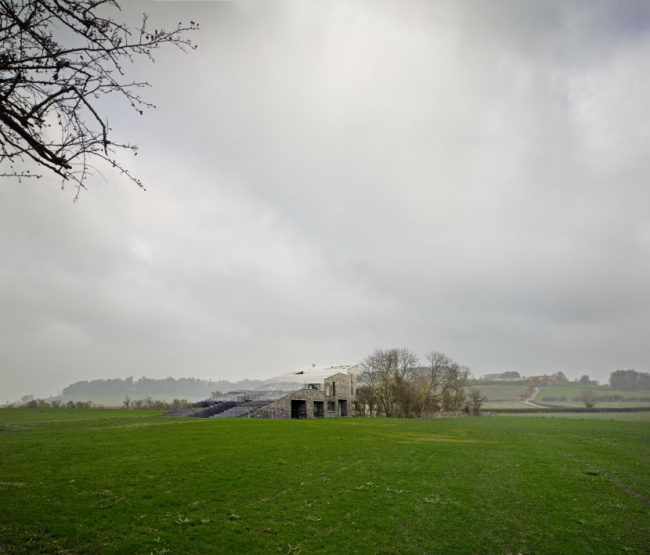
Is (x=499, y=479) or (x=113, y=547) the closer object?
(x=113, y=547)

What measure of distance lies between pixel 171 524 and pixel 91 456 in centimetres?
1069

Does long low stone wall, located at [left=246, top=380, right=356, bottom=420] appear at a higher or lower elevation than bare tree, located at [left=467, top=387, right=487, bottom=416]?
higher

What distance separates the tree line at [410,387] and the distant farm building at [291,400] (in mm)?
4281

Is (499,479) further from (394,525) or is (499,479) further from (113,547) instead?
(113,547)

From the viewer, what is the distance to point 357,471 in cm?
1661

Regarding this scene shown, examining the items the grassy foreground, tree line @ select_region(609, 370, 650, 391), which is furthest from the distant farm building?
tree line @ select_region(609, 370, 650, 391)

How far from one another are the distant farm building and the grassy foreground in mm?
29689

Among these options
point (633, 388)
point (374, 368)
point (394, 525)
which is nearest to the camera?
point (394, 525)

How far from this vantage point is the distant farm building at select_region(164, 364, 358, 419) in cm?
4981

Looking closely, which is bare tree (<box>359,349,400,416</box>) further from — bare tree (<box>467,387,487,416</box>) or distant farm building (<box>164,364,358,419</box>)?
bare tree (<box>467,387,487,416</box>)

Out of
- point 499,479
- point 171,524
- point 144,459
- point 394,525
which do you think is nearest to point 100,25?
point 171,524

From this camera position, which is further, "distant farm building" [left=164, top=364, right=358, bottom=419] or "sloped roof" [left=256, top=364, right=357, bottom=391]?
"sloped roof" [left=256, top=364, right=357, bottom=391]

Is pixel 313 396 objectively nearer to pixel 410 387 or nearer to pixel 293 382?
pixel 293 382

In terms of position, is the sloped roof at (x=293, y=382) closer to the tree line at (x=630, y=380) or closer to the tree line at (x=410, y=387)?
the tree line at (x=410, y=387)
